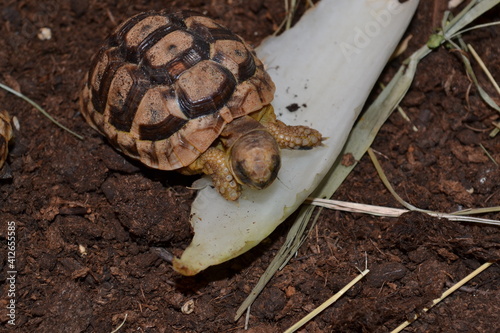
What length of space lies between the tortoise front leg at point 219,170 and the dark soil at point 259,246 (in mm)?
278

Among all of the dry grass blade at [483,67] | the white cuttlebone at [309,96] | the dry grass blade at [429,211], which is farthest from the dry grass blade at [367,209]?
the dry grass blade at [483,67]

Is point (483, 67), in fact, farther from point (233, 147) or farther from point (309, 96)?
point (233, 147)

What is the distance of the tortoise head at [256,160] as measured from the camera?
9.91 ft

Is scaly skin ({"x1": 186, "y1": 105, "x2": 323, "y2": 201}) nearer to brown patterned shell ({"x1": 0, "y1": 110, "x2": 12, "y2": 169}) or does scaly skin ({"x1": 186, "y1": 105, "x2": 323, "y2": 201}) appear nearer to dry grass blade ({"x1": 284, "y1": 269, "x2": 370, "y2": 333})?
dry grass blade ({"x1": 284, "y1": 269, "x2": 370, "y2": 333})

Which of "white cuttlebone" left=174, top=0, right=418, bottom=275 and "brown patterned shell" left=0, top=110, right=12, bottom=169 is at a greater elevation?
"white cuttlebone" left=174, top=0, right=418, bottom=275

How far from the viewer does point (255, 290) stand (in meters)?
3.25

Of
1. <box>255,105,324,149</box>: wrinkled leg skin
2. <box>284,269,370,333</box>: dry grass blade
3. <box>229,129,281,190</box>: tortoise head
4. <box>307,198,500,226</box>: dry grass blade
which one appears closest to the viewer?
<box>229,129,281,190</box>: tortoise head

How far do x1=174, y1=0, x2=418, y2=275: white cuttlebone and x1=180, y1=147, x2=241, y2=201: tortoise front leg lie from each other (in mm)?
126

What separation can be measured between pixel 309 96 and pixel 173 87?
36.4 inches

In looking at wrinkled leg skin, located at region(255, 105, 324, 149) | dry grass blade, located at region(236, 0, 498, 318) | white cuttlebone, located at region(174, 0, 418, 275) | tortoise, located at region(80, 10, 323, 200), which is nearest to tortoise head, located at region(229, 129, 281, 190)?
tortoise, located at region(80, 10, 323, 200)

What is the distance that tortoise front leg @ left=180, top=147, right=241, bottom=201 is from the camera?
3242 mm

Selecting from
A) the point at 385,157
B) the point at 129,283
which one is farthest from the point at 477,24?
the point at 129,283

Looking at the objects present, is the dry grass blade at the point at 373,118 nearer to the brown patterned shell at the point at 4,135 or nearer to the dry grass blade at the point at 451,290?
the dry grass blade at the point at 451,290

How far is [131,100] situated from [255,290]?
132 cm
